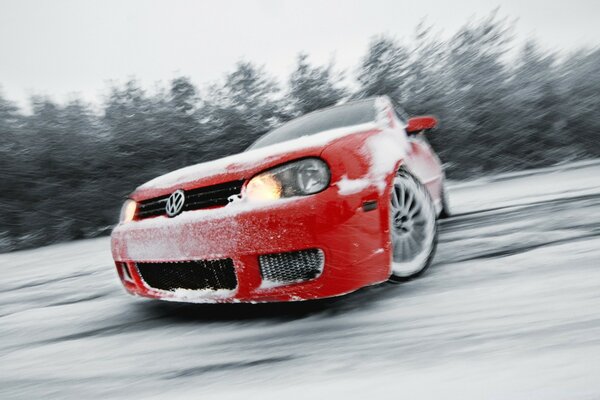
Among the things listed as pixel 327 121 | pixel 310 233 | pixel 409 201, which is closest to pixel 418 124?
pixel 327 121

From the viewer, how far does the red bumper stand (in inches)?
68.9

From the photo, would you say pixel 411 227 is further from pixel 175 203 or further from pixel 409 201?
pixel 175 203

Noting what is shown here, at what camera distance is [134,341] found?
192cm

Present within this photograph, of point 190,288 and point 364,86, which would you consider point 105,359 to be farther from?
point 364,86

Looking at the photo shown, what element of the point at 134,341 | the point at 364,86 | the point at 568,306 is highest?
the point at 364,86

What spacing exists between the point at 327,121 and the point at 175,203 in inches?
60.2

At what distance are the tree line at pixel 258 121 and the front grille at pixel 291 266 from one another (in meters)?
6.12

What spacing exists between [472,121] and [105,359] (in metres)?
9.32

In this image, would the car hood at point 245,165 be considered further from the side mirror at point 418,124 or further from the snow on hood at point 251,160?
the side mirror at point 418,124

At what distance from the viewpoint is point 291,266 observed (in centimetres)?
181

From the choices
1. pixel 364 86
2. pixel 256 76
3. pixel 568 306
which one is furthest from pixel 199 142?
pixel 568 306

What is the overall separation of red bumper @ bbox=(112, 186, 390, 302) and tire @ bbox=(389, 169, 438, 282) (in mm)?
322

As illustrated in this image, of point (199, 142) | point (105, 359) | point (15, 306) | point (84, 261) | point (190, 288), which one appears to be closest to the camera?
point (105, 359)

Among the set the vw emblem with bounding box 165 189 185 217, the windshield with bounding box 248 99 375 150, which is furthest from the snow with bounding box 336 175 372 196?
the windshield with bounding box 248 99 375 150
